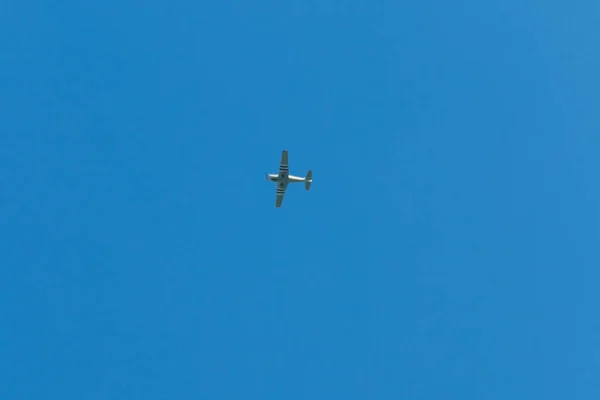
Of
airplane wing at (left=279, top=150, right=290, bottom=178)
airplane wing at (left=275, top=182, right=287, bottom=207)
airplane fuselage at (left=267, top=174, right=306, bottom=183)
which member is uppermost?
airplane wing at (left=279, top=150, right=290, bottom=178)

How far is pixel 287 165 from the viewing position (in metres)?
136

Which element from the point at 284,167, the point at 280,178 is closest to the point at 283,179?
the point at 280,178

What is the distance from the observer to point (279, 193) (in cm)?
14150

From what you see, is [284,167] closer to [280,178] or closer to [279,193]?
[280,178]

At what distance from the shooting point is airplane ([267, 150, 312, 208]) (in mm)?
135750

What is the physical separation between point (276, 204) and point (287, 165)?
1077cm

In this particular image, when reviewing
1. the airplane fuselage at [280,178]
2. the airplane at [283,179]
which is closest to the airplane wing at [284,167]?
the airplane at [283,179]

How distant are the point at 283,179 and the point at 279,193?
4487mm

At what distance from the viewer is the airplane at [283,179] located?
13575 cm

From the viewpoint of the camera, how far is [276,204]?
143 meters

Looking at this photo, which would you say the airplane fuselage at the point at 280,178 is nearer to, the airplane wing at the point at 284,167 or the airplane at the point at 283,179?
the airplane at the point at 283,179

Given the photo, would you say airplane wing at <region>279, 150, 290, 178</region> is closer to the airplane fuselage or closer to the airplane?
the airplane

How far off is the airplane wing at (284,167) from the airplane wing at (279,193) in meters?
2.64

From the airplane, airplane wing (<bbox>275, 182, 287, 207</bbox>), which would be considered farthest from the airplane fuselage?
airplane wing (<bbox>275, 182, 287, 207</bbox>)
